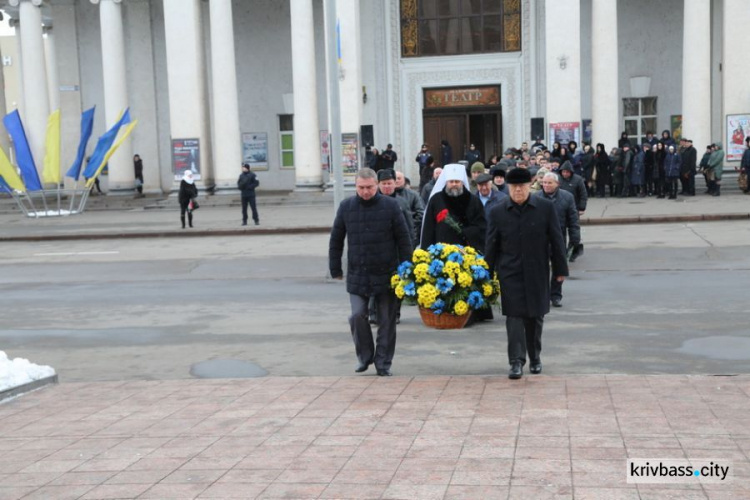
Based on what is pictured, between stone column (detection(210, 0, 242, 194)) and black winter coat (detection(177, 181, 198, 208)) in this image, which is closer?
black winter coat (detection(177, 181, 198, 208))

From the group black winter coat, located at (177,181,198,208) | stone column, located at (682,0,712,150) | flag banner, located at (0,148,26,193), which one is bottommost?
→ black winter coat, located at (177,181,198,208)

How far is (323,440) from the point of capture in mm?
6684

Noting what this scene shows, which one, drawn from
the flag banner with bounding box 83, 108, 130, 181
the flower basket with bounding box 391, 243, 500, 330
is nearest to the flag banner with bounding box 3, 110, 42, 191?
the flag banner with bounding box 83, 108, 130, 181

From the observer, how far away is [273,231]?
24891mm

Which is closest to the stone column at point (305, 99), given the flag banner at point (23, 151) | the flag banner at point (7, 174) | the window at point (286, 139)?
the window at point (286, 139)

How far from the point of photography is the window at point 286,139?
3869 cm

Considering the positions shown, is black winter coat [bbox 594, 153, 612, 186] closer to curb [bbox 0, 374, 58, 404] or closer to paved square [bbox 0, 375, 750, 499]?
paved square [bbox 0, 375, 750, 499]

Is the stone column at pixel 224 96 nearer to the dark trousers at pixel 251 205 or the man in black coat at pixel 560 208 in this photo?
the dark trousers at pixel 251 205

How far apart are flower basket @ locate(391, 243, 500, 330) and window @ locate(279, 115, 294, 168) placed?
28201mm

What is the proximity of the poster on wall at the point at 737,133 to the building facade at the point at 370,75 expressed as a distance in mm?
214

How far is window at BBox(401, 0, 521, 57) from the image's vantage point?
35719mm

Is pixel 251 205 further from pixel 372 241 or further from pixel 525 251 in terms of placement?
pixel 525 251

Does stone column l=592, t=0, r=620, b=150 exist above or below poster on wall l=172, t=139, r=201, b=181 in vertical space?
above

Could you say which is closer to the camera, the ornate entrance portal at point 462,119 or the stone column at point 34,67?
the stone column at point 34,67
